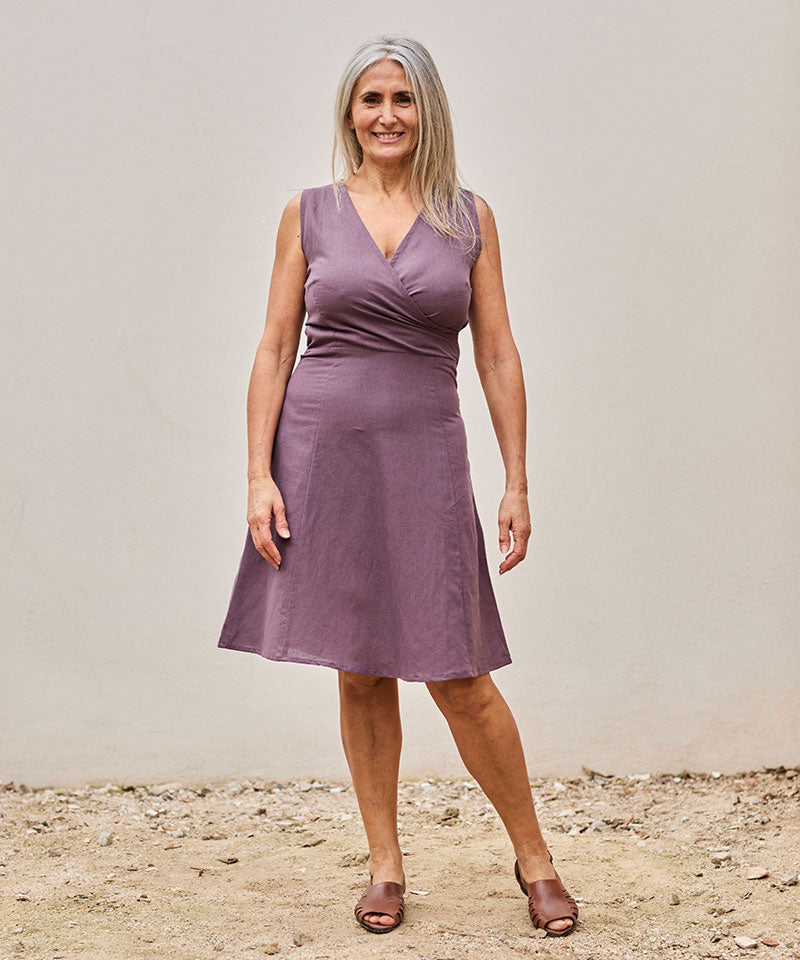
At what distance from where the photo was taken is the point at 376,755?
2.65m

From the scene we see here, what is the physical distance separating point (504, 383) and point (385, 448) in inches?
13.4

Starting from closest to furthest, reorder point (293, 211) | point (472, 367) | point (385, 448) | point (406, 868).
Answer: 1. point (385, 448)
2. point (293, 211)
3. point (406, 868)
4. point (472, 367)

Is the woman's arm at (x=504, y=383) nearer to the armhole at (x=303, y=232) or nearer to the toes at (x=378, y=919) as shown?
the armhole at (x=303, y=232)

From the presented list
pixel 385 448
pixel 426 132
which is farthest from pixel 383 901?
pixel 426 132

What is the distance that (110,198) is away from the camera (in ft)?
12.0

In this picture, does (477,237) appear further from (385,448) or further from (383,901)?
(383,901)

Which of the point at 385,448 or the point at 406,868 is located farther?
the point at 406,868

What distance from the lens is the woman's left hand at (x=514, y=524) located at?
262cm

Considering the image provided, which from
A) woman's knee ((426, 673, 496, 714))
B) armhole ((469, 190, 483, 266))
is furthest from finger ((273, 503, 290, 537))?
armhole ((469, 190, 483, 266))

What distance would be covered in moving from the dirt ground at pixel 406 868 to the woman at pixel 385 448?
0.16 meters

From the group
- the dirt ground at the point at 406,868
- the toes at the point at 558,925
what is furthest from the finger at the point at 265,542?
the toes at the point at 558,925

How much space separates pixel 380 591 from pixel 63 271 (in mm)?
1788

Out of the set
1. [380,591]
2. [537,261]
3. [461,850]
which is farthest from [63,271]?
[461,850]

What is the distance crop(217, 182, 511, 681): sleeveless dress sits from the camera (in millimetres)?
2447
